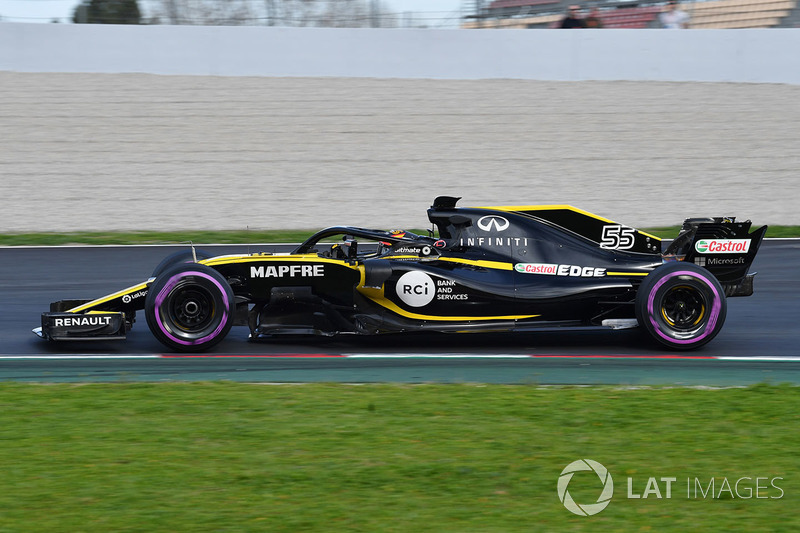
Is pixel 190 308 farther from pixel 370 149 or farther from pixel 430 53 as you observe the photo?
pixel 430 53

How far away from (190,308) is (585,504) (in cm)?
465

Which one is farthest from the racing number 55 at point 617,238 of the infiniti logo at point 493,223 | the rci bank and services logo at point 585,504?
the rci bank and services logo at point 585,504

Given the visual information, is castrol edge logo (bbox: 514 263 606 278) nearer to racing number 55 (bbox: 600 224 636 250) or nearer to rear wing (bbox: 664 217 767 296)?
racing number 55 (bbox: 600 224 636 250)

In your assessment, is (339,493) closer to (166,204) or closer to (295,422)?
(295,422)

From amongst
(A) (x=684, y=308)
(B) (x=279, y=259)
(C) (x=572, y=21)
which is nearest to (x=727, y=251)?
(A) (x=684, y=308)

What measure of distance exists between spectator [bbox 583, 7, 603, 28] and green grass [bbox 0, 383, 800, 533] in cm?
1756

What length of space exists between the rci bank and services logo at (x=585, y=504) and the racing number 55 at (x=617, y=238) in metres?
4.12

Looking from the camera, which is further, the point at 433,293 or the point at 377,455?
→ the point at 433,293

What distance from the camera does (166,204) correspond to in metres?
17.6

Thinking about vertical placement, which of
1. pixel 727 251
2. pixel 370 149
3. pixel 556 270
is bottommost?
pixel 556 270

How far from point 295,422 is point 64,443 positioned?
136 cm

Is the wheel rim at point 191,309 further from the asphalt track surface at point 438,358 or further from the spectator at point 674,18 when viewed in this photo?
the spectator at point 674,18

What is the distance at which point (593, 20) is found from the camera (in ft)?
75.7

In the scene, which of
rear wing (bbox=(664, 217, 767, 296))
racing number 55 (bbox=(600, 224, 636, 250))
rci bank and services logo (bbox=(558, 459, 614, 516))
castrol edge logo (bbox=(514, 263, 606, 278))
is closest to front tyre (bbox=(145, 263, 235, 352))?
castrol edge logo (bbox=(514, 263, 606, 278))
